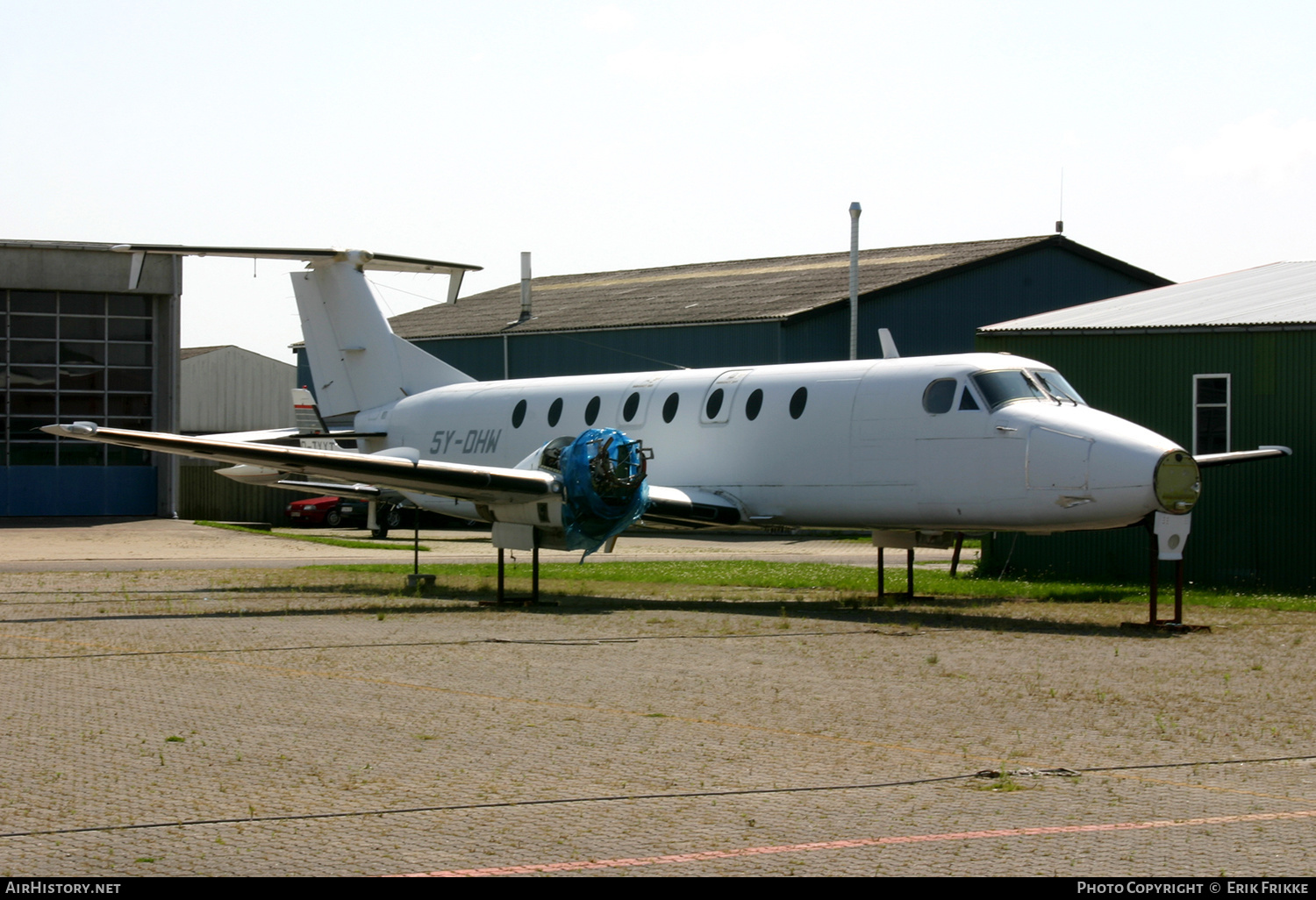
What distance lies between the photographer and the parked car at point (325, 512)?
152 ft

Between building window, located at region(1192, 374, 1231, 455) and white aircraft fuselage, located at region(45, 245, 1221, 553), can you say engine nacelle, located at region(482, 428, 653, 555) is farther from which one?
building window, located at region(1192, 374, 1231, 455)

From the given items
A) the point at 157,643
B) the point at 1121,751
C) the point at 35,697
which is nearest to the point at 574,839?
the point at 1121,751

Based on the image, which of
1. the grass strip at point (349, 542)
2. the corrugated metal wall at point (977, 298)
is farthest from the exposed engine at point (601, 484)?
the corrugated metal wall at point (977, 298)

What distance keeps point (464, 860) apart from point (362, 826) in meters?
0.84

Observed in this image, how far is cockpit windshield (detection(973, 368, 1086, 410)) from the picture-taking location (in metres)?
16.8

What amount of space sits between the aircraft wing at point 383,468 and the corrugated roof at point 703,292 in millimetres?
24832

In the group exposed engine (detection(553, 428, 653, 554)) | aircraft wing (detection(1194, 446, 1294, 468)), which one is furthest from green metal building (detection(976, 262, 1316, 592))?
exposed engine (detection(553, 428, 653, 554))

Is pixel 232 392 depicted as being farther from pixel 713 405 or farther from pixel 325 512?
pixel 713 405

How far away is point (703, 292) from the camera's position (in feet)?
161

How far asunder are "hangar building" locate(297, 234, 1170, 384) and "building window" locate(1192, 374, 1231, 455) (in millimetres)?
19159

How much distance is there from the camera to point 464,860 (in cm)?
605

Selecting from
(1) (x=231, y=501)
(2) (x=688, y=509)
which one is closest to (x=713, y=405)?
(2) (x=688, y=509)

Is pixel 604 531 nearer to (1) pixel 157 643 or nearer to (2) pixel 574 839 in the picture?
(1) pixel 157 643

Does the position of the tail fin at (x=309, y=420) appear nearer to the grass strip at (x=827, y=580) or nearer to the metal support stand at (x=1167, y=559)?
the grass strip at (x=827, y=580)
